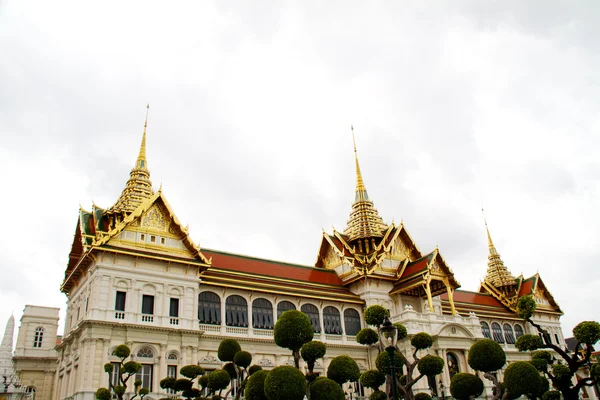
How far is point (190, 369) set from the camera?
22.8m

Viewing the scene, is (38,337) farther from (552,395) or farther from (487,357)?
(552,395)

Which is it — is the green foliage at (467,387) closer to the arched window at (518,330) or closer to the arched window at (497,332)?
the arched window at (497,332)

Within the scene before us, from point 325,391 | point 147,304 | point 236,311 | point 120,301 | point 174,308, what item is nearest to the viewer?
point 325,391

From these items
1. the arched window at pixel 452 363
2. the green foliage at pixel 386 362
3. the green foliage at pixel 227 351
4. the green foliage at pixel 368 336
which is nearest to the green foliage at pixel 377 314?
the green foliage at pixel 368 336

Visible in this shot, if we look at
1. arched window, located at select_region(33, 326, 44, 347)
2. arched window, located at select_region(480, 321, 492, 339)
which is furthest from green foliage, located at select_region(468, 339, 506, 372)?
arched window, located at select_region(33, 326, 44, 347)

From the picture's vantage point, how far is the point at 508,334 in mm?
48312

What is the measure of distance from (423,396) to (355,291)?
17.9 meters

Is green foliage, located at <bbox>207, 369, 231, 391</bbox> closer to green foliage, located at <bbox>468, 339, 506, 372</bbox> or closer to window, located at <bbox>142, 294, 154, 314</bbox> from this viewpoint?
window, located at <bbox>142, 294, 154, 314</bbox>

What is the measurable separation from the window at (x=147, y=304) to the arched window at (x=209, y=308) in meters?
3.10

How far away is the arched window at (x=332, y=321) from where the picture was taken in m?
36.3

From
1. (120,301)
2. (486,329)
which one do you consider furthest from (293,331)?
(486,329)

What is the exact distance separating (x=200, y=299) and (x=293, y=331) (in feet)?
45.7

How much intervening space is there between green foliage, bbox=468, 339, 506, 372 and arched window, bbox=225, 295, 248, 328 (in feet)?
50.3

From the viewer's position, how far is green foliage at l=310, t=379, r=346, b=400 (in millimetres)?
17672
